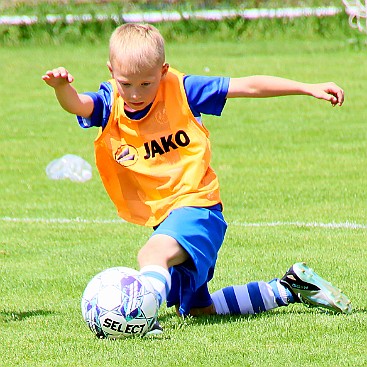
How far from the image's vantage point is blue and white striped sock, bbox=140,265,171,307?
4758 millimetres

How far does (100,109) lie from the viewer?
5.32 metres

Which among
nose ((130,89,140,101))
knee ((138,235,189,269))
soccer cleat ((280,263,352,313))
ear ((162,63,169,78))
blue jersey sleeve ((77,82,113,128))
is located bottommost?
soccer cleat ((280,263,352,313))

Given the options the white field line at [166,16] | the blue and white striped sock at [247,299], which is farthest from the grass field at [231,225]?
the white field line at [166,16]

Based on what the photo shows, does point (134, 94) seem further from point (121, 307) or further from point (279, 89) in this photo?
point (121, 307)

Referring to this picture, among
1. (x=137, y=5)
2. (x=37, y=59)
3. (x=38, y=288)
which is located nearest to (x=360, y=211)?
(x=38, y=288)

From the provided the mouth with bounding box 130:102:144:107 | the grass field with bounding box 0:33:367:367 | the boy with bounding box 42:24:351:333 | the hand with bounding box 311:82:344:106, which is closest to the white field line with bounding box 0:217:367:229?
the grass field with bounding box 0:33:367:367

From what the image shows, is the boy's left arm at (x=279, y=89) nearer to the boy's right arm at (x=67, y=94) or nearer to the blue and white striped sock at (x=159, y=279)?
the boy's right arm at (x=67, y=94)

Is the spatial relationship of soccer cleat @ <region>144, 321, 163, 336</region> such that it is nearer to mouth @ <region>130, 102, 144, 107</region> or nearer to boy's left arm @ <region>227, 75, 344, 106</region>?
mouth @ <region>130, 102, 144, 107</region>

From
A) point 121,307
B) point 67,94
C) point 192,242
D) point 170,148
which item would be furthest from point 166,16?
point 121,307

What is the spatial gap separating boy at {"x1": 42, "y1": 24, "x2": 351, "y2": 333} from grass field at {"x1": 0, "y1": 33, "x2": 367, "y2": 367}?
0.67ft

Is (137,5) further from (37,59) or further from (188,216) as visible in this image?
(188,216)

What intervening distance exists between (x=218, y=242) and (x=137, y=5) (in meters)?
24.0

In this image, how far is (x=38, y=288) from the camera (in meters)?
6.25

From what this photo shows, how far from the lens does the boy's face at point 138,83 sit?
16.4ft
